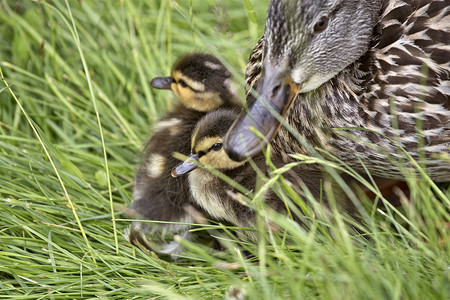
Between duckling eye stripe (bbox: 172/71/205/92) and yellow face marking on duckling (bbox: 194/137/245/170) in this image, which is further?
duckling eye stripe (bbox: 172/71/205/92)

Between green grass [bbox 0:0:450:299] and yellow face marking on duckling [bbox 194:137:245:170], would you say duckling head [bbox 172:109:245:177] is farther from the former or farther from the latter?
green grass [bbox 0:0:450:299]

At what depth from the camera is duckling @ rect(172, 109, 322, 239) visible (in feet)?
5.72

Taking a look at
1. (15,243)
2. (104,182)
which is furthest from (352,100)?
(15,243)

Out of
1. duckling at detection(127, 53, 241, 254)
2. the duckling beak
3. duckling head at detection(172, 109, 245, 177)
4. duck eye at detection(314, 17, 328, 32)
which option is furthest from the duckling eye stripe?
duck eye at detection(314, 17, 328, 32)

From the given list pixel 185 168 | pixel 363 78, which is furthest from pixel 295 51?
pixel 185 168

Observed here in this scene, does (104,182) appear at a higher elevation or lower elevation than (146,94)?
lower

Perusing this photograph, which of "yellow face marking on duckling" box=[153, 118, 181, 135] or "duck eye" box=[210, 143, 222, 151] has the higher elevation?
"duck eye" box=[210, 143, 222, 151]

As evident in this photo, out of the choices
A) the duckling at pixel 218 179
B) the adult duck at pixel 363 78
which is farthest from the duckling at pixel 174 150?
the adult duck at pixel 363 78

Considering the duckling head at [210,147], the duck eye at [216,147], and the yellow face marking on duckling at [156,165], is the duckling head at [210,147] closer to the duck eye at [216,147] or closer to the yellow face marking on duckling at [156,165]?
the duck eye at [216,147]

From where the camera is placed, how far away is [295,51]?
5.29ft

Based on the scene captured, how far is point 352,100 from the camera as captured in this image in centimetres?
173

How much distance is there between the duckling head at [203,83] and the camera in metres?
2.02

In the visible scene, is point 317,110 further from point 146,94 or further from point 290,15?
point 146,94

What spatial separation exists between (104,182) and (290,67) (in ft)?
2.98
